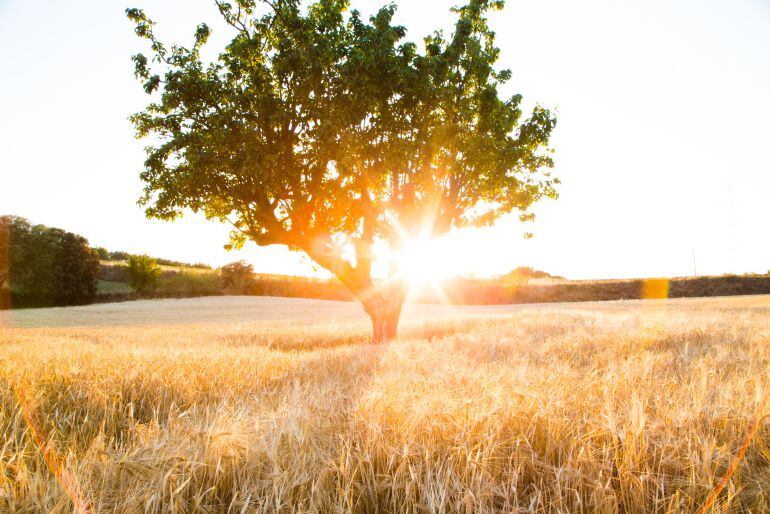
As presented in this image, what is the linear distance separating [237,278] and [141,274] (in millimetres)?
10954

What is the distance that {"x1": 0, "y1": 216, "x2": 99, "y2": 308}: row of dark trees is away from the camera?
41.7 meters

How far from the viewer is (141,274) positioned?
157 feet

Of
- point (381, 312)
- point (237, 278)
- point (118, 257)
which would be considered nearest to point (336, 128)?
point (381, 312)

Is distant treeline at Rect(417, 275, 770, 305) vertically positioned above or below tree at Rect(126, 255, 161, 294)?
below

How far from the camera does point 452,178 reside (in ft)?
45.5

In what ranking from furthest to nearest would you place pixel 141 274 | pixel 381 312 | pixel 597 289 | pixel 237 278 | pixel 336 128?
pixel 237 278, pixel 141 274, pixel 597 289, pixel 381 312, pixel 336 128

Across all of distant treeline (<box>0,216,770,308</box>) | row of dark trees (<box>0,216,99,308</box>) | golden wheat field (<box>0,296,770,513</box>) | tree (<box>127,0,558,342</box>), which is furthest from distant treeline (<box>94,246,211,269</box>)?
golden wheat field (<box>0,296,770,513</box>)

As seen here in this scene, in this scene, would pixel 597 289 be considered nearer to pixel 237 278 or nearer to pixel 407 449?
pixel 237 278

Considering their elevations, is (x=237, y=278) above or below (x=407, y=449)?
above

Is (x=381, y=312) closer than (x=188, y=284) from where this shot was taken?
Yes

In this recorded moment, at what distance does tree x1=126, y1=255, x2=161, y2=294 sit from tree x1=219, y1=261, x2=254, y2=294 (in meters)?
8.25

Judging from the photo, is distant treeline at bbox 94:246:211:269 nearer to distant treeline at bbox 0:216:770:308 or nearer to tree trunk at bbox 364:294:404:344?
distant treeline at bbox 0:216:770:308

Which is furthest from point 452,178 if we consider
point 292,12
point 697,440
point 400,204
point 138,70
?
point 697,440

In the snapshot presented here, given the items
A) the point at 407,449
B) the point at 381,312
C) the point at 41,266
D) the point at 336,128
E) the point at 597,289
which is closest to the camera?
the point at 407,449
